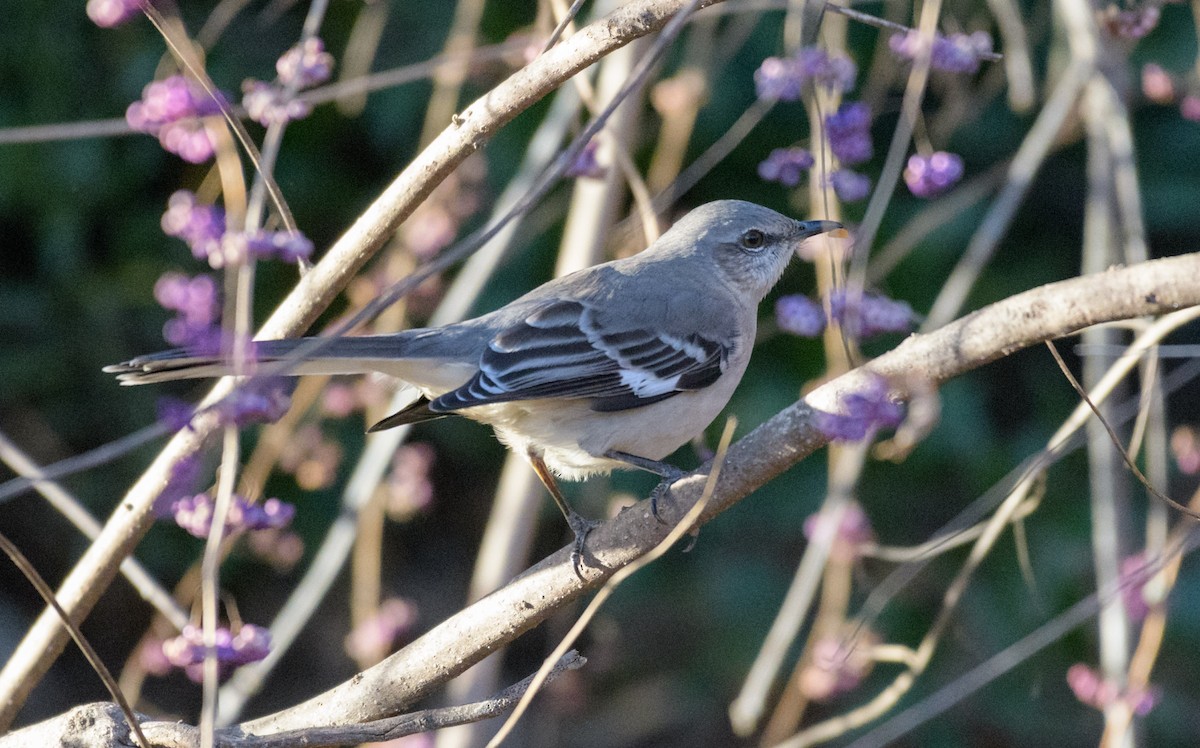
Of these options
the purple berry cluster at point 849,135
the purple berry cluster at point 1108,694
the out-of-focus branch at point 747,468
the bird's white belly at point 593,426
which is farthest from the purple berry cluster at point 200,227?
the purple berry cluster at point 1108,694

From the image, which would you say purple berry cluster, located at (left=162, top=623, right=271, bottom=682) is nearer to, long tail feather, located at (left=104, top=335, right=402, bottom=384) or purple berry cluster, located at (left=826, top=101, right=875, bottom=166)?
long tail feather, located at (left=104, top=335, right=402, bottom=384)

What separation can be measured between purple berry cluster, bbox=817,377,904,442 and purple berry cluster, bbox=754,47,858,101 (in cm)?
73

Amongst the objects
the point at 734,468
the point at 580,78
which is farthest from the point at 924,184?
the point at 580,78

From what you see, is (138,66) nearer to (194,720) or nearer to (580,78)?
(580,78)

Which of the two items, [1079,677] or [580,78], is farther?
[1079,677]

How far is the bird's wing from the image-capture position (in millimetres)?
2887

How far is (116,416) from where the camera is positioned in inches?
184

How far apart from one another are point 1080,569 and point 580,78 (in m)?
2.86

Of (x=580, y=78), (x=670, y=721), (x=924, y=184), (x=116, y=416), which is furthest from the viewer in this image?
(x=670, y=721)

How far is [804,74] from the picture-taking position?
2289mm

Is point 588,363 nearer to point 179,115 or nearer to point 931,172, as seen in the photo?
point 931,172

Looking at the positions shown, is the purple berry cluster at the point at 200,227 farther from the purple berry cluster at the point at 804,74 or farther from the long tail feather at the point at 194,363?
the purple berry cluster at the point at 804,74

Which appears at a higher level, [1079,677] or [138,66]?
[138,66]

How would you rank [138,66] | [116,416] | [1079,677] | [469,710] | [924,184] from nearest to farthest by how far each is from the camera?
[469,710], [924,184], [1079,677], [138,66], [116,416]
